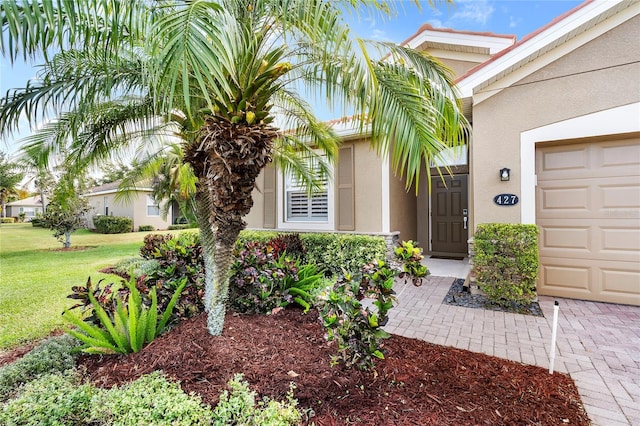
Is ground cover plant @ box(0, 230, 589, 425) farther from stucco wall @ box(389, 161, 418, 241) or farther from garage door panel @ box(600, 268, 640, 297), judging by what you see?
stucco wall @ box(389, 161, 418, 241)

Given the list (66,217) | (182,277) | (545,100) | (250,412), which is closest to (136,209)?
(66,217)

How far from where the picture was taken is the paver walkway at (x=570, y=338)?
288 centimetres

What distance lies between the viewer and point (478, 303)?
563 cm

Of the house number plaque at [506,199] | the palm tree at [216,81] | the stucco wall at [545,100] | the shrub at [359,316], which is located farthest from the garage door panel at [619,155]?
the shrub at [359,316]

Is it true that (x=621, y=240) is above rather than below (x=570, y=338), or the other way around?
above

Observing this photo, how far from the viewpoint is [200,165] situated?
3.77 meters

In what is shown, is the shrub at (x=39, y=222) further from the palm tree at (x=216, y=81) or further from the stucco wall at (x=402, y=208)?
the stucco wall at (x=402, y=208)

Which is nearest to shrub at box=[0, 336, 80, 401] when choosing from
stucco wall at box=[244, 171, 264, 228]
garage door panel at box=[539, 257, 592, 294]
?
stucco wall at box=[244, 171, 264, 228]

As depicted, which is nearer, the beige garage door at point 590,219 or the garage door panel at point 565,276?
the beige garage door at point 590,219

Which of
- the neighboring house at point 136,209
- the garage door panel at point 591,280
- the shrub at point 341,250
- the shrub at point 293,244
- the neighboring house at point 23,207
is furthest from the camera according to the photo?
the neighboring house at point 23,207

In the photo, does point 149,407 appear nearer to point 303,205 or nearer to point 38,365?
point 38,365

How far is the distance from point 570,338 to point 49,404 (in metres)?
6.03

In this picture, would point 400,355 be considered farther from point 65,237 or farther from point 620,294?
point 65,237

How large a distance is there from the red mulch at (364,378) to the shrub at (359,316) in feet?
0.77
